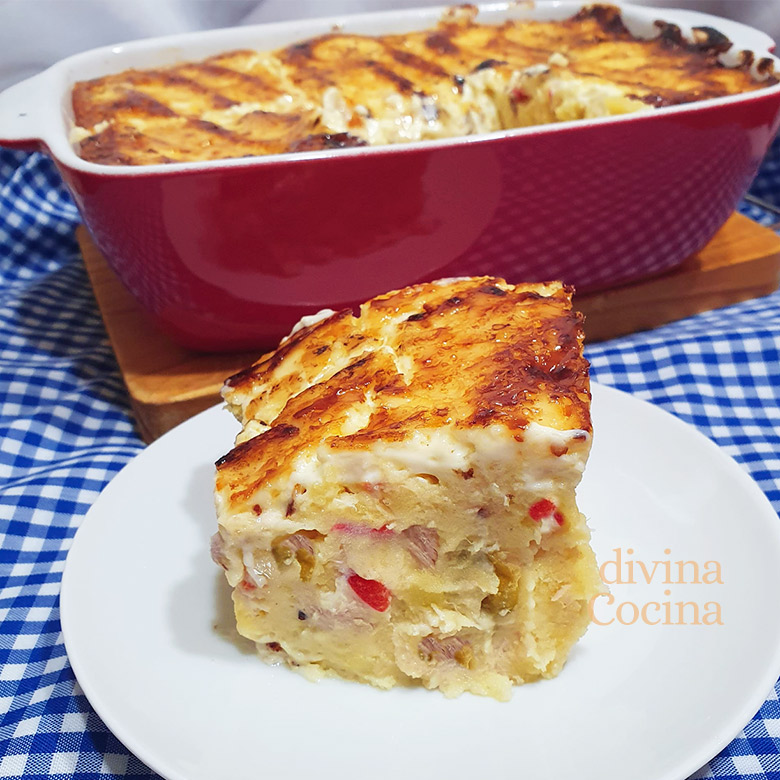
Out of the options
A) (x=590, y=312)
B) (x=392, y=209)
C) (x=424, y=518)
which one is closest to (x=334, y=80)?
(x=392, y=209)

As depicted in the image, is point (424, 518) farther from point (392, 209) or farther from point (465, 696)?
point (392, 209)

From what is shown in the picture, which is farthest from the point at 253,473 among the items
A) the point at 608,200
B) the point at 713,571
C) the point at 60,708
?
the point at 608,200

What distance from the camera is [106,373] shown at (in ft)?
7.98

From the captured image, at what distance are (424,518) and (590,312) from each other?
1.23m

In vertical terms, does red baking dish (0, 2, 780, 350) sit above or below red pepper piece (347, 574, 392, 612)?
above

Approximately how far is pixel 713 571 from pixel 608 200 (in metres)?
1.03

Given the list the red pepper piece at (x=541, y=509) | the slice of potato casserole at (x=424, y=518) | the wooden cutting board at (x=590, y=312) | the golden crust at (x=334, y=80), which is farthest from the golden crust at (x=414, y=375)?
the golden crust at (x=334, y=80)

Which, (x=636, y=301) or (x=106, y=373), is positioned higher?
(x=636, y=301)

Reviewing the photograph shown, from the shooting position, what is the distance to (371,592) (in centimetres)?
132

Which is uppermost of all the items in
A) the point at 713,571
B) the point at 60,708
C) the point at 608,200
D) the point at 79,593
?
the point at 608,200

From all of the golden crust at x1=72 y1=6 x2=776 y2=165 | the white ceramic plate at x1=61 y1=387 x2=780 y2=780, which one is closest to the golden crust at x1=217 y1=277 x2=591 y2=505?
the white ceramic plate at x1=61 y1=387 x2=780 y2=780

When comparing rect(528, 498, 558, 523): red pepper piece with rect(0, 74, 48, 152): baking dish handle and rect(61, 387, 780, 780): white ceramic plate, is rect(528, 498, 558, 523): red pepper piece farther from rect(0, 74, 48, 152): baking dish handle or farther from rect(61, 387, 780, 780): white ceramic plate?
rect(0, 74, 48, 152): baking dish handle

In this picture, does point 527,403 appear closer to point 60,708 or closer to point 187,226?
point 60,708

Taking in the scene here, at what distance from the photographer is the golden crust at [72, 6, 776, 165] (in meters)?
2.20
